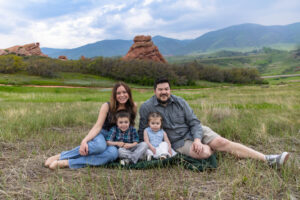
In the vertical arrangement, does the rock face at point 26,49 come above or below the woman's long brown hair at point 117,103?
above

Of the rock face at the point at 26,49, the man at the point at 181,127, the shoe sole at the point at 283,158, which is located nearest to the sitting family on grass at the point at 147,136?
the man at the point at 181,127

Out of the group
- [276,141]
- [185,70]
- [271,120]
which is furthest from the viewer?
[185,70]

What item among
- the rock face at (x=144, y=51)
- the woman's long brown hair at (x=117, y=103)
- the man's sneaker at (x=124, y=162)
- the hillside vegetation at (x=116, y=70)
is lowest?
the man's sneaker at (x=124, y=162)

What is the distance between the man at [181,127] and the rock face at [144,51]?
76934mm

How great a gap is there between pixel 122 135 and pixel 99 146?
0.61m

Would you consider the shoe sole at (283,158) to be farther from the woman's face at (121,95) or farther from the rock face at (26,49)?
the rock face at (26,49)

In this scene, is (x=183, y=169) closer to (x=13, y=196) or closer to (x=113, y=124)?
(x=113, y=124)

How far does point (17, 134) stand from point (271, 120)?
7.28 metres

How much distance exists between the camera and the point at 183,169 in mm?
3828

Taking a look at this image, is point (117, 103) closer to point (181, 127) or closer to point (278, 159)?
point (181, 127)

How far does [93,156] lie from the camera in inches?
165

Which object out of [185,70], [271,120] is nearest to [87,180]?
[271,120]

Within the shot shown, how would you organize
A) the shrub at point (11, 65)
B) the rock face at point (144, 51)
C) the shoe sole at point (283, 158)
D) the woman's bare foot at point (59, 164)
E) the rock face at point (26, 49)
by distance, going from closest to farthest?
the shoe sole at point (283, 158)
the woman's bare foot at point (59, 164)
the shrub at point (11, 65)
the rock face at point (144, 51)
the rock face at point (26, 49)

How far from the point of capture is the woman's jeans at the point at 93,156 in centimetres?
408
